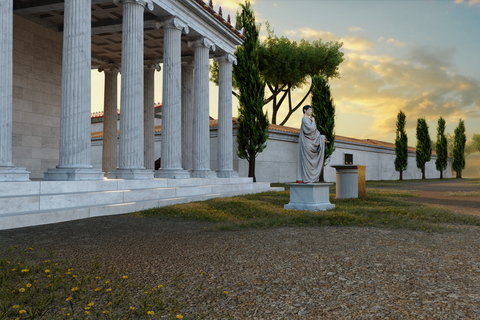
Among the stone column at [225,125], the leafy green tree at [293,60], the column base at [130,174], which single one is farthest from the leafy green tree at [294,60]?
the column base at [130,174]

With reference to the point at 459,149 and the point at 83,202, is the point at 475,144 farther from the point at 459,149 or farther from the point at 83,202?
the point at 83,202

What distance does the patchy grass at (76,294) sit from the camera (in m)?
3.53

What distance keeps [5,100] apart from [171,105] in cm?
708

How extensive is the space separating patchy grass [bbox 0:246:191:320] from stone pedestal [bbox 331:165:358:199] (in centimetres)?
1347

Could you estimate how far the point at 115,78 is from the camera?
66.8 feet

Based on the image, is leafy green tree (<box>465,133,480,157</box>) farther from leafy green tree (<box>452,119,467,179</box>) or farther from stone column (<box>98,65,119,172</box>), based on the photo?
stone column (<box>98,65,119,172</box>)

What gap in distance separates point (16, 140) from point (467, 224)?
52.9 ft

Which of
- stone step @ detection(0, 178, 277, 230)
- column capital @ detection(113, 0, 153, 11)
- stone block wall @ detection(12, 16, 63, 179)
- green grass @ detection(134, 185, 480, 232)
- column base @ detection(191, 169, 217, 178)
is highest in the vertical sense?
column capital @ detection(113, 0, 153, 11)

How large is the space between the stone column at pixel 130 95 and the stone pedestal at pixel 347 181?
358 inches

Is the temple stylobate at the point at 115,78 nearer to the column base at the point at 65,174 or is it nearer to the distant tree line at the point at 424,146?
the column base at the point at 65,174

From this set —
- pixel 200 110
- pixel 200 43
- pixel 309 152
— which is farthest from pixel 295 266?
pixel 200 43

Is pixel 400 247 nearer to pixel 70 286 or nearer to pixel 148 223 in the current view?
pixel 70 286

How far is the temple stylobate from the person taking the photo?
1095cm

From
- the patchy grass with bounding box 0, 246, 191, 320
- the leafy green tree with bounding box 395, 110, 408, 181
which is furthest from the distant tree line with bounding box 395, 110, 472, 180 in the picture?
the patchy grass with bounding box 0, 246, 191, 320
